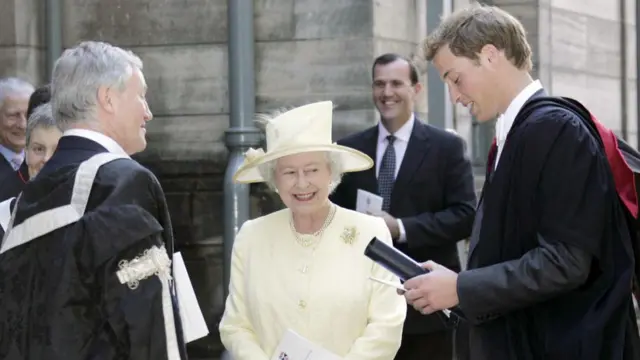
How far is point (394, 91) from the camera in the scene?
6254 mm

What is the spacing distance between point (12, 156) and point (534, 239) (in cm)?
354

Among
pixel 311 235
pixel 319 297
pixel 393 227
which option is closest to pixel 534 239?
pixel 319 297

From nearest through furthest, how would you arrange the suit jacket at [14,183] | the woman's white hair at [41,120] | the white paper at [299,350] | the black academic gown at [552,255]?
the black academic gown at [552,255], the white paper at [299,350], the woman's white hair at [41,120], the suit jacket at [14,183]

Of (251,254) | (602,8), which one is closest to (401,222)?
(251,254)

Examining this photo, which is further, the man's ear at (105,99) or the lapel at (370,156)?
the lapel at (370,156)

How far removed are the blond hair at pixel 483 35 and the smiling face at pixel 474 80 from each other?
23 mm

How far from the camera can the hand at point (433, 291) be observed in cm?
380

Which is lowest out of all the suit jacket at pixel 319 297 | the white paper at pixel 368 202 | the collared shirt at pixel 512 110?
the suit jacket at pixel 319 297

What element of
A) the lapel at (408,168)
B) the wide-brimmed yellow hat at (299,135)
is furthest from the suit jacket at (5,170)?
the lapel at (408,168)

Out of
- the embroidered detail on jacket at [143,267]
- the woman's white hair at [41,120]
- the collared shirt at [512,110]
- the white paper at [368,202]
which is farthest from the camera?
the white paper at [368,202]

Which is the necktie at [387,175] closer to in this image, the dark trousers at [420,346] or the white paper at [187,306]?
the dark trousers at [420,346]

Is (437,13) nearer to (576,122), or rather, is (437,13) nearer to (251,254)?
(251,254)

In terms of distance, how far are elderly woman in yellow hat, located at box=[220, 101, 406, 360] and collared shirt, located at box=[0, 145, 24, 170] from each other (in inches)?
81.3

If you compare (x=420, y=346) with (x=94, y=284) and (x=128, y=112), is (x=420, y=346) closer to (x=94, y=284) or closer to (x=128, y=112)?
(x=128, y=112)
